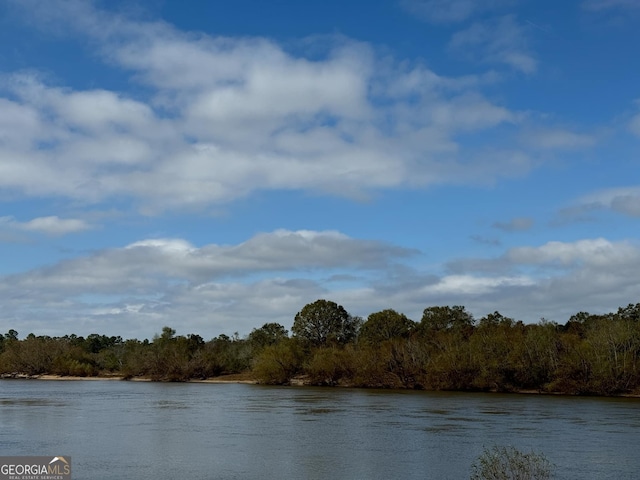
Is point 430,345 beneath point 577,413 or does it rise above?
above

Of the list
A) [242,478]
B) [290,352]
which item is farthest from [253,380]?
[242,478]

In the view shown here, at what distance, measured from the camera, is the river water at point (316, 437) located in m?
31.5

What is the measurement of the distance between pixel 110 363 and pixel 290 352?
2612 inches

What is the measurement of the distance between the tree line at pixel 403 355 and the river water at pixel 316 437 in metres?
18.5

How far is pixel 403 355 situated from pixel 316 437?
201 feet

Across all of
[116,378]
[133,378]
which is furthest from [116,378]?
[133,378]

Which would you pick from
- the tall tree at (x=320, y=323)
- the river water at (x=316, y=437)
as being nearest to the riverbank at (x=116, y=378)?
the tall tree at (x=320, y=323)

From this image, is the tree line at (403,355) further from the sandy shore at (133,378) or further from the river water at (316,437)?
the river water at (316,437)

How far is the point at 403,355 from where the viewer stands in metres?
102

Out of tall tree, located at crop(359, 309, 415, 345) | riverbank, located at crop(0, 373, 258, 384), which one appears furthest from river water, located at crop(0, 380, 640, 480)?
riverbank, located at crop(0, 373, 258, 384)

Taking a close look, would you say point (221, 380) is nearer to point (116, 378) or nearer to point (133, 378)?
point (133, 378)

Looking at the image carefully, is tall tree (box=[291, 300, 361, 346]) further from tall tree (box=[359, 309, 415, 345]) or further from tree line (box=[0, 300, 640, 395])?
tall tree (box=[359, 309, 415, 345])

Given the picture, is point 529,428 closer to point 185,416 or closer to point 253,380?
point 185,416

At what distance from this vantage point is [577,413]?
59.4 metres
